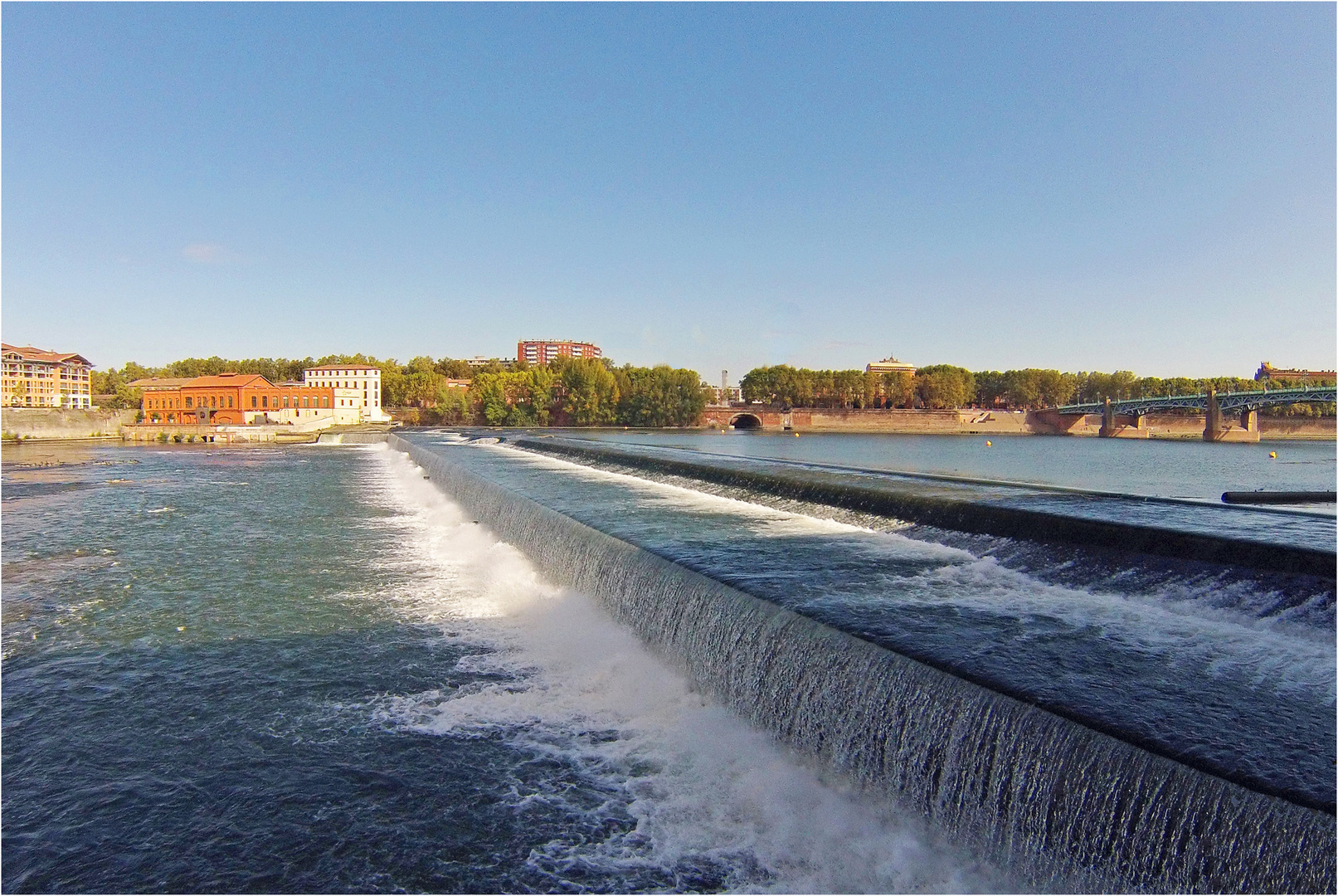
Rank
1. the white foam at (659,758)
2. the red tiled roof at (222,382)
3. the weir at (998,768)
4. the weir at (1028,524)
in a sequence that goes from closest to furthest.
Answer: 1. the weir at (998,768)
2. the white foam at (659,758)
3. the weir at (1028,524)
4. the red tiled roof at (222,382)

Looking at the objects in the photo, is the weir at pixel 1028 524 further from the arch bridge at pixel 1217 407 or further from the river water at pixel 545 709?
the arch bridge at pixel 1217 407

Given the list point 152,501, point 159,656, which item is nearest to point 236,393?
point 152,501

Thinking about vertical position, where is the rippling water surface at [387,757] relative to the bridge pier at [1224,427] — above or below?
below

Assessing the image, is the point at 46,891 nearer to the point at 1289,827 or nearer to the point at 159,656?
the point at 159,656

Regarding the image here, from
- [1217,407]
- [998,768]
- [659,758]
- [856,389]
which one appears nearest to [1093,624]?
[998,768]

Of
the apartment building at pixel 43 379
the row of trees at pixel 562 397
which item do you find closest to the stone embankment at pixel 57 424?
the apartment building at pixel 43 379

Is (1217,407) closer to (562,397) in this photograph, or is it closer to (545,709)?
(562,397)
